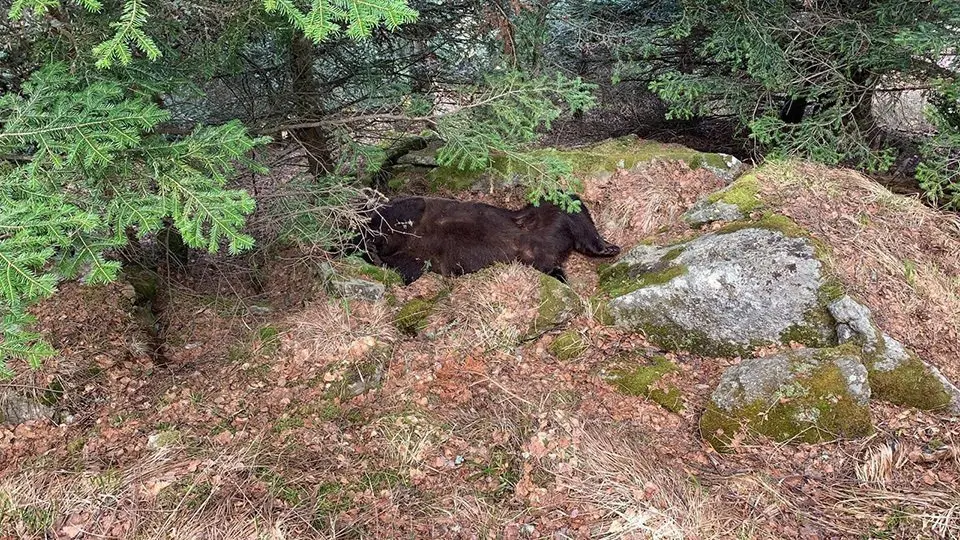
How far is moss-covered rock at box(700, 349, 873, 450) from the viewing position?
323cm

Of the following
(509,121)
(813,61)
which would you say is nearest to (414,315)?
(509,121)

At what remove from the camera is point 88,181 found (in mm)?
2914

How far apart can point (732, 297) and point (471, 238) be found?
7.82 ft

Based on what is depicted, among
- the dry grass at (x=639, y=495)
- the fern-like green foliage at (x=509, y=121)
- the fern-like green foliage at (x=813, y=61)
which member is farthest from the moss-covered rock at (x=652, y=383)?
the fern-like green foliage at (x=813, y=61)

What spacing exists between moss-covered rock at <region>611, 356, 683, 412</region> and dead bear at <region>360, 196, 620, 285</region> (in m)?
1.32

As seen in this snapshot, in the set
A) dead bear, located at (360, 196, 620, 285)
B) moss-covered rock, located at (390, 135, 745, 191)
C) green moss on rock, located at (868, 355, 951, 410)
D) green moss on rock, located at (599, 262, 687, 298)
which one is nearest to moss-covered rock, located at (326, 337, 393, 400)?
dead bear, located at (360, 196, 620, 285)

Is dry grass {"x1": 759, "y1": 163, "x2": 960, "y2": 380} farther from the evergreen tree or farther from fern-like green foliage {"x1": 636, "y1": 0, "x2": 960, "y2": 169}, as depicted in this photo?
the evergreen tree

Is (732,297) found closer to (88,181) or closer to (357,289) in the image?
(357,289)

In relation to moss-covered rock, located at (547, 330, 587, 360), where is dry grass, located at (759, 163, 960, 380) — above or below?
above

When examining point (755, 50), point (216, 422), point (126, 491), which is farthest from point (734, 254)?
point (126, 491)

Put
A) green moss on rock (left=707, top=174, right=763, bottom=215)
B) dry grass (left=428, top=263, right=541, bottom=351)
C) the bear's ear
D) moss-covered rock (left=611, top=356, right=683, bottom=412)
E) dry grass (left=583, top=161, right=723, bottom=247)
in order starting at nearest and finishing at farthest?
moss-covered rock (left=611, top=356, right=683, bottom=412) < dry grass (left=428, top=263, right=541, bottom=351) < green moss on rock (left=707, top=174, right=763, bottom=215) < the bear's ear < dry grass (left=583, top=161, right=723, bottom=247)

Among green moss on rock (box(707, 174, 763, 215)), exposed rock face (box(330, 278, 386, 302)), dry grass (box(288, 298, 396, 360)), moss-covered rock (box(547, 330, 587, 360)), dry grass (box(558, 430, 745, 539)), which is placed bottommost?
dry grass (box(558, 430, 745, 539))

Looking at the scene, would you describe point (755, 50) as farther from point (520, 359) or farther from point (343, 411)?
point (343, 411)

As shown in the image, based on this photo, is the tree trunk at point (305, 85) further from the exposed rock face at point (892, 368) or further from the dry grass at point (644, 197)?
the exposed rock face at point (892, 368)
